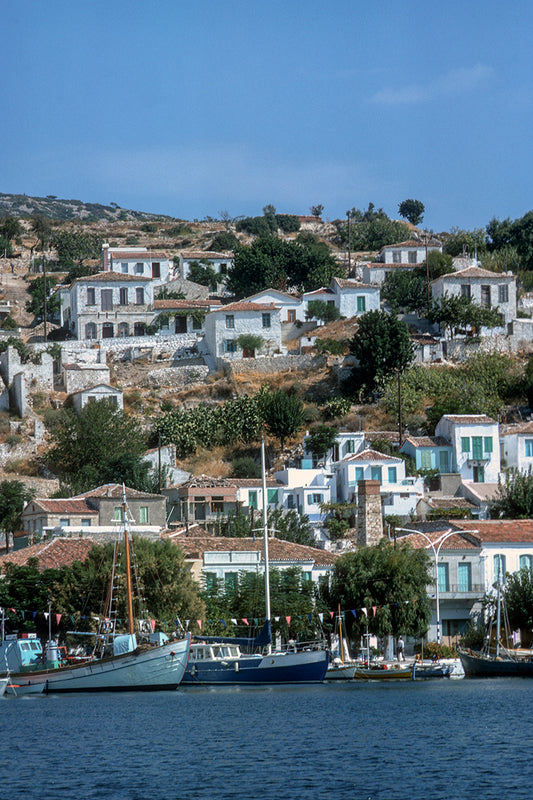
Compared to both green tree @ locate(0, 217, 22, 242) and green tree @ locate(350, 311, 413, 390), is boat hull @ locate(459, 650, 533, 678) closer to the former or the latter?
green tree @ locate(350, 311, 413, 390)

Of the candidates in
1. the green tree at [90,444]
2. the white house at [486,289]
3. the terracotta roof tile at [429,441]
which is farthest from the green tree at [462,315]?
the green tree at [90,444]

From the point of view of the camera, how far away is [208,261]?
125188 millimetres

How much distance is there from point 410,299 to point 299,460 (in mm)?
24706

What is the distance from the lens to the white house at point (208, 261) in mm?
124375

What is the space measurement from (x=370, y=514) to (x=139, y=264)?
52182 mm

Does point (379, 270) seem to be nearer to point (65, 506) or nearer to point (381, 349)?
point (381, 349)

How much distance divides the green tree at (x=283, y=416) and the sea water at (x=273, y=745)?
126 ft

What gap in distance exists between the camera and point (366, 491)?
74.9 meters

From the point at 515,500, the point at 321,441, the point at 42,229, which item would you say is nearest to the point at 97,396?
the point at 321,441

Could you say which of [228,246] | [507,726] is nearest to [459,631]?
[507,726]

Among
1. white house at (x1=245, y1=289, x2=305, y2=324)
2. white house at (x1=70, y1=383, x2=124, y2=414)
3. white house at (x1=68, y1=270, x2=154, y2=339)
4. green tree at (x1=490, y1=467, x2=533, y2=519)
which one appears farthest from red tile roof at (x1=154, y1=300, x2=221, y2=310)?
green tree at (x1=490, y1=467, x2=533, y2=519)

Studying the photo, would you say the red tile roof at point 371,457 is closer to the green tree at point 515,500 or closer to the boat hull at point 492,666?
the green tree at point 515,500

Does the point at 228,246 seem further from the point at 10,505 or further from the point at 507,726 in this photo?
the point at 507,726

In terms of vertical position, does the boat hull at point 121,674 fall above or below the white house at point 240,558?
below
